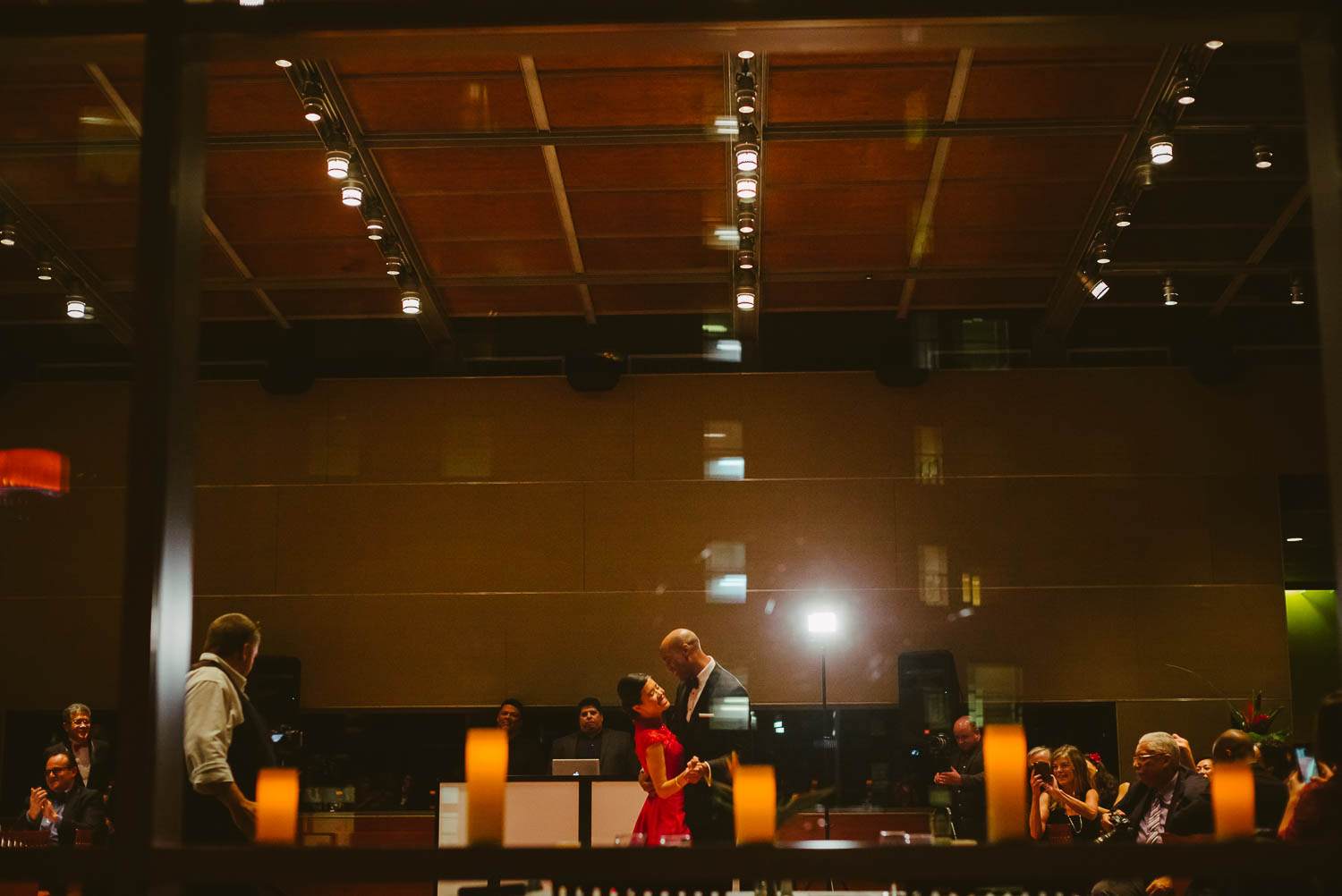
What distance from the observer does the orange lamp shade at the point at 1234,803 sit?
188cm

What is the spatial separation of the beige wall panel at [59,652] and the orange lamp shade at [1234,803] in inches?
330

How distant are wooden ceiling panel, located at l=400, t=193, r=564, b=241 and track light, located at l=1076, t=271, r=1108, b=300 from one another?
3.50 meters

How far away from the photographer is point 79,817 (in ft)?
16.7

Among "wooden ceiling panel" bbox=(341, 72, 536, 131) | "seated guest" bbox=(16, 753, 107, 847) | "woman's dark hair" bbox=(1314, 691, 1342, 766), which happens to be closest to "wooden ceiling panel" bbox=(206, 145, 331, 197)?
"wooden ceiling panel" bbox=(341, 72, 536, 131)

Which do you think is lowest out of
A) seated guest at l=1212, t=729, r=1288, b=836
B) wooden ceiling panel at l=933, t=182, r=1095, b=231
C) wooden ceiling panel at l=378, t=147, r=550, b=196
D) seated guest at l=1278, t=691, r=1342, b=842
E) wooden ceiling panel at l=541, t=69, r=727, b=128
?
seated guest at l=1212, t=729, r=1288, b=836

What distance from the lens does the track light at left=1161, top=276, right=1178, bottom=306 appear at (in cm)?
802

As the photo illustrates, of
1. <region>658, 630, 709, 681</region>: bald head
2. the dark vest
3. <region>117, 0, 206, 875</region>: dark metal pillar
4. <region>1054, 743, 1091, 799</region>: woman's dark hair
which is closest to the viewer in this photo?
<region>117, 0, 206, 875</region>: dark metal pillar

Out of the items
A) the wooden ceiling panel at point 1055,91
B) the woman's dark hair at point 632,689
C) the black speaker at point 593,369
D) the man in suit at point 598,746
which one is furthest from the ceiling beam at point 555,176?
the woman's dark hair at point 632,689

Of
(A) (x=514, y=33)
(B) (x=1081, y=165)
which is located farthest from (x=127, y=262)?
(A) (x=514, y=33)

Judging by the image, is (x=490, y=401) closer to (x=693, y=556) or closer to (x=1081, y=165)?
(x=693, y=556)

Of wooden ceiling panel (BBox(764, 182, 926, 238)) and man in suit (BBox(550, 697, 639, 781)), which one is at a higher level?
wooden ceiling panel (BBox(764, 182, 926, 238))

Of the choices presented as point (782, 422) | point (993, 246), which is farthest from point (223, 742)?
point (782, 422)

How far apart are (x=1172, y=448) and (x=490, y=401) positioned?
5.27 metres

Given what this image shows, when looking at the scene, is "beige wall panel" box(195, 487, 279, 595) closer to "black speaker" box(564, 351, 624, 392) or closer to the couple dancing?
"black speaker" box(564, 351, 624, 392)
